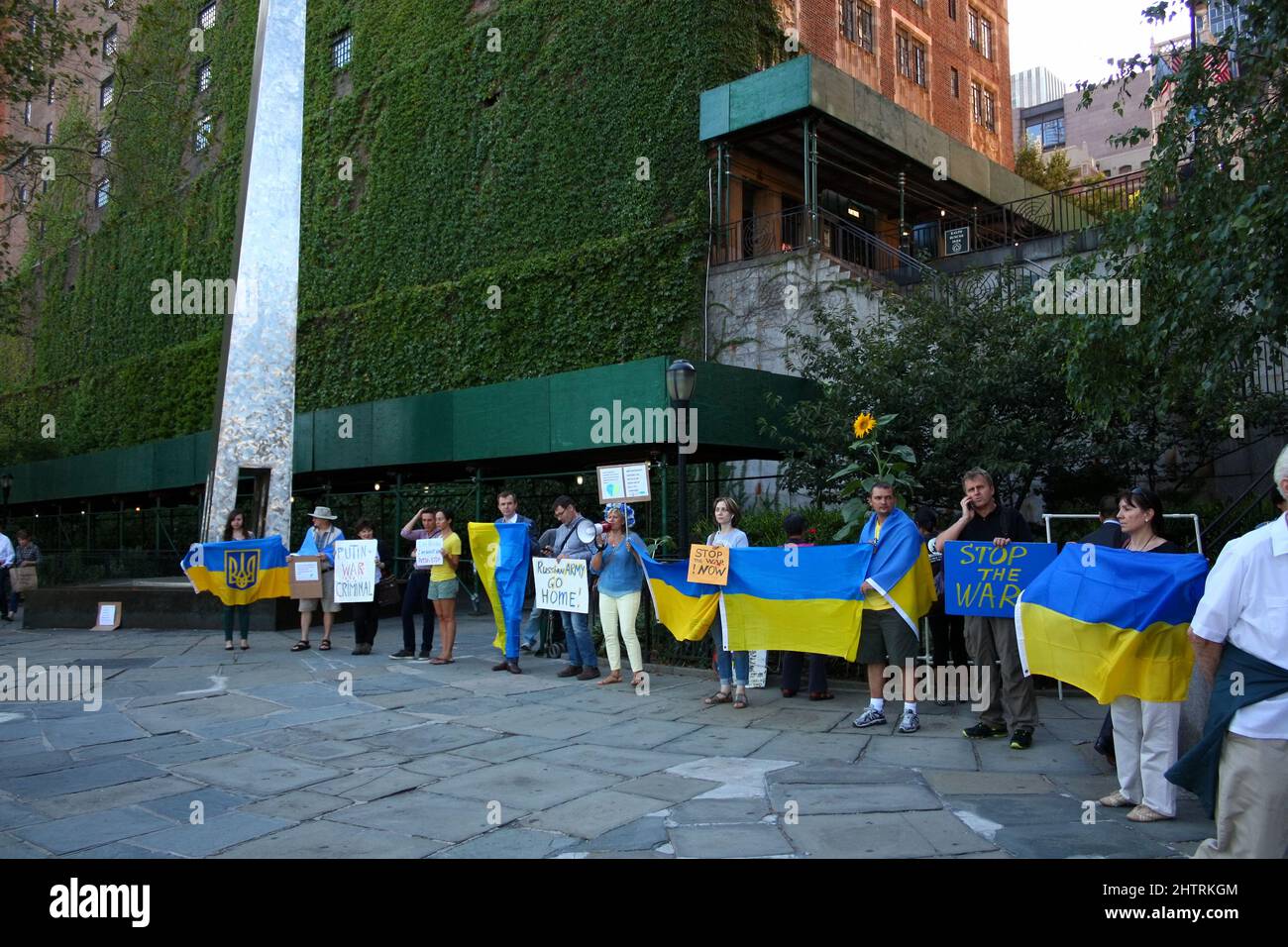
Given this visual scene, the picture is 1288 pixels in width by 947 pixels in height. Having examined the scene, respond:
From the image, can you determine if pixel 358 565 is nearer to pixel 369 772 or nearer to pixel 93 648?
pixel 93 648

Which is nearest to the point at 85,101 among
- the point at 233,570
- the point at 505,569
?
the point at 233,570

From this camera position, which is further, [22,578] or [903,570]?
[22,578]

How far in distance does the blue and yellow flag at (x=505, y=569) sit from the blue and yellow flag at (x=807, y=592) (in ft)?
7.98

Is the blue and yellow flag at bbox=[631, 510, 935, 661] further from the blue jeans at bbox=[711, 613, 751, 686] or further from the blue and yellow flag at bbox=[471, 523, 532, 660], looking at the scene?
the blue and yellow flag at bbox=[471, 523, 532, 660]

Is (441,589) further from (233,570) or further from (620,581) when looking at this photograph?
(233,570)

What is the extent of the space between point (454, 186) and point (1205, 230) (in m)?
21.3

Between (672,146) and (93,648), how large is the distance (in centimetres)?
1549

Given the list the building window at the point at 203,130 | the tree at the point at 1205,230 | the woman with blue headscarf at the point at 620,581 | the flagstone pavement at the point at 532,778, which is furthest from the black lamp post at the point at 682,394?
the building window at the point at 203,130

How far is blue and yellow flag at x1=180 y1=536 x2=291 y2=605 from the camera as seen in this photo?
13.1m

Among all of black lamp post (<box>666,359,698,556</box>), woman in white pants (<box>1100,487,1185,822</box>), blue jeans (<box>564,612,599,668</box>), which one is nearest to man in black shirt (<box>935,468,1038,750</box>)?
woman in white pants (<box>1100,487,1185,822</box>)

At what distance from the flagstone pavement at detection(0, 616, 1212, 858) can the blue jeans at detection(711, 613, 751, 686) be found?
36 centimetres

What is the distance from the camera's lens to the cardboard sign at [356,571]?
1261cm

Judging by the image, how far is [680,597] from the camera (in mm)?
9797
